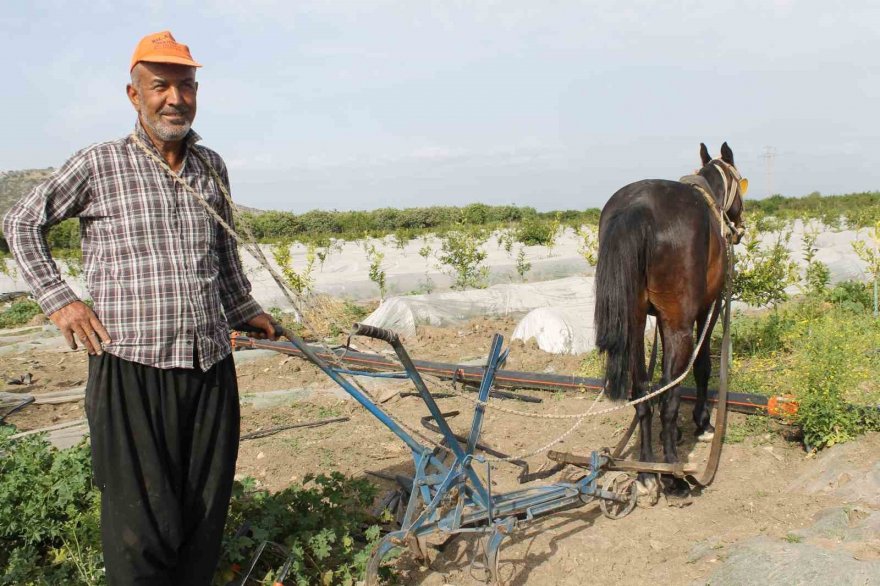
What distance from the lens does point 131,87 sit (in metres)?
2.31

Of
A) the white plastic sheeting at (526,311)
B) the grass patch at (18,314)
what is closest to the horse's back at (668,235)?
the white plastic sheeting at (526,311)

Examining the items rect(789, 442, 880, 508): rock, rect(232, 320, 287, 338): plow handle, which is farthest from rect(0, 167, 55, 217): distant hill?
rect(789, 442, 880, 508): rock

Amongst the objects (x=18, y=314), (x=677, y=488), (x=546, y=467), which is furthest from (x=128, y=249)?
(x=18, y=314)

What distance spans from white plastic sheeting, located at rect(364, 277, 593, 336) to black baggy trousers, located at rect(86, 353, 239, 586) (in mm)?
6349

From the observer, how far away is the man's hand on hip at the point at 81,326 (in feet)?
6.97

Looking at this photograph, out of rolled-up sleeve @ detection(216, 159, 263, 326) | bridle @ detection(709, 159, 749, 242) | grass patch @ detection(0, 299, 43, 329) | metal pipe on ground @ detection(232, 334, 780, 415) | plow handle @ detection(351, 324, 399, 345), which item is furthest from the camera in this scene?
grass patch @ detection(0, 299, 43, 329)

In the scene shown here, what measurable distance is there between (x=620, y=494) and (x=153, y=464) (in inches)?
97.9

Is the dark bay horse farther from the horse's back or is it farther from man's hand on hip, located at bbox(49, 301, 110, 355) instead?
man's hand on hip, located at bbox(49, 301, 110, 355)

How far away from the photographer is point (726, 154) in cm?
475

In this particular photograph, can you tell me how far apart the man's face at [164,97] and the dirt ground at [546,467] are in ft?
3.50

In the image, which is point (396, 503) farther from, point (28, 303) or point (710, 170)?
point (28, 303)

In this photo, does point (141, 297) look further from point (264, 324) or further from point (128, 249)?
point (264, 324)

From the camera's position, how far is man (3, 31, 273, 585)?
219 centimetres

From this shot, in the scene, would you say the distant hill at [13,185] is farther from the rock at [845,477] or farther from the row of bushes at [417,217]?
the rock at [845,477]
